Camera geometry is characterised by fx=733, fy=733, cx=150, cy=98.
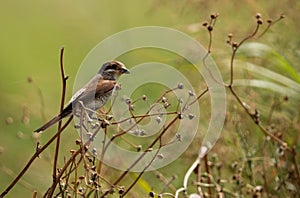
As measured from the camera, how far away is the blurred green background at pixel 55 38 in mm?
→ 2387

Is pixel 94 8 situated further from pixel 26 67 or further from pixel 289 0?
pixel 289 0

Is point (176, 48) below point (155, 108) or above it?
above

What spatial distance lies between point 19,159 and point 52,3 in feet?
5.83

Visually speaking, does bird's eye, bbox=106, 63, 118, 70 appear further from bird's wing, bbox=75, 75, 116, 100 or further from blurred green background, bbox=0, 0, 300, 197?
blurred green background, bbox=0, 0, 300, 197

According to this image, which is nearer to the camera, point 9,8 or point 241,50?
point 241,50

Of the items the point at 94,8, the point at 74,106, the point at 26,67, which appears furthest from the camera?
the point at 94,8

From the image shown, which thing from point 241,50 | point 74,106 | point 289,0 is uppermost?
point 289,0

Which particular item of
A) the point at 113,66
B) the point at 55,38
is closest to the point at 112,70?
the point at 113,66

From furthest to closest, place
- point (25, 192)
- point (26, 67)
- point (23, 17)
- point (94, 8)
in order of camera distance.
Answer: point (23, 17), point (94, 8), point (26, 67), point (25, 192)

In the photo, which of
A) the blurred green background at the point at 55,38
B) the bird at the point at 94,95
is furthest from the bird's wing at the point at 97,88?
the blurred green background at the point at 55,38

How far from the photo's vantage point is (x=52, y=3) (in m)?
4.02

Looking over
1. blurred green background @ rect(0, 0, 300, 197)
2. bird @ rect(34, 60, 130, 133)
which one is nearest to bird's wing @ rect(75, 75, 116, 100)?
bird @ rect(34, 60, 130, 133)

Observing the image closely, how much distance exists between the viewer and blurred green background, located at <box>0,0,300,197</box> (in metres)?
2.39

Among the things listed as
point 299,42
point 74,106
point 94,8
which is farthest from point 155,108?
point 94,8
